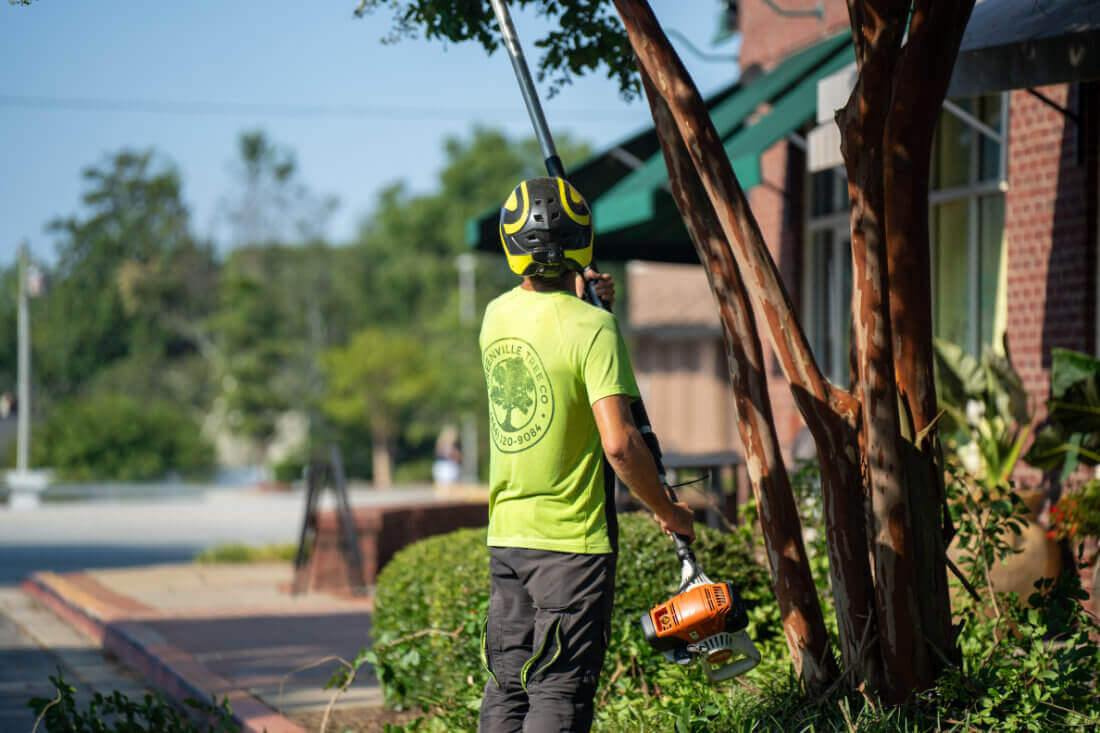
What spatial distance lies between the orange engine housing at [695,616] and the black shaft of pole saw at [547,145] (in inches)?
4.7

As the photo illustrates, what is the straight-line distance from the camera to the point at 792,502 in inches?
176

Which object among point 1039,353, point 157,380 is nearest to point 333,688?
point 1039,353

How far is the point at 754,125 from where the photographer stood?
9.83 meters

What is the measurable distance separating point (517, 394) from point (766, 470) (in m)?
1.32

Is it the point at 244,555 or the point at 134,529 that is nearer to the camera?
the point at 244,555

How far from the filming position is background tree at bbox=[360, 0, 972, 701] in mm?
4172

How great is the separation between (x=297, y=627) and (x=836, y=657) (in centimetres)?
493

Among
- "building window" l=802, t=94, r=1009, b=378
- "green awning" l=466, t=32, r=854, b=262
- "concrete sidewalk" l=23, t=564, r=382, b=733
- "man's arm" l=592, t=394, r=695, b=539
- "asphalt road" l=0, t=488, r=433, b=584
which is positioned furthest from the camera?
"asphalt road" l=0, t=488, r=433, b=584

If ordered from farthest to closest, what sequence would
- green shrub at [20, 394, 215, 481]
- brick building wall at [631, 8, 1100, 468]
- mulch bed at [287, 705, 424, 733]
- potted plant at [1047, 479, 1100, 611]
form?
green shrub at [20, 394, 215, 481] → brick building wall at [631, 8, 1100, 468] → potted plant at [1047, 479, 1100, 611] → mulch bed at [287, 705, 424, 733]

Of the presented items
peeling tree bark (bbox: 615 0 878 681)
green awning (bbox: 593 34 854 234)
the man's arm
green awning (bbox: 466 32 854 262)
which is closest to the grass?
green awning (bbox: 466 32 854 262)

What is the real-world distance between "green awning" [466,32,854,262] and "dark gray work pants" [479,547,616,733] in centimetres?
534

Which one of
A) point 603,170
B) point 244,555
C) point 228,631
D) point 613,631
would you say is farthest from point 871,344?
point 244,555

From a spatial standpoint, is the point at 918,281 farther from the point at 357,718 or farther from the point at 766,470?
the point at 357,718

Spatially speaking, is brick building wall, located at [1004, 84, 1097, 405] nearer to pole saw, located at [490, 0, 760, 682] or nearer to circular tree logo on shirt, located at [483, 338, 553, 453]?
pole saw, located at [490, 0, 760, 682]
